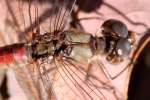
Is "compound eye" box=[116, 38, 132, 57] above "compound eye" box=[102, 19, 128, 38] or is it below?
below

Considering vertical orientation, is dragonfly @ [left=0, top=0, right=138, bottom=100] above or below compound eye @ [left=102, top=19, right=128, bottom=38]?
below

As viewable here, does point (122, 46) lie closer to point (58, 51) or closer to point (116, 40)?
point (116, 40)

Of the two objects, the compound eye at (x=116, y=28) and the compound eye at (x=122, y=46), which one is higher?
the compound eye at (x=116, y=28)

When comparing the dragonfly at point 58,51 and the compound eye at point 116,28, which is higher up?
the compound eye at point 116,28

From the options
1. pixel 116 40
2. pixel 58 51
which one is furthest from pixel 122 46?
pixel 58 51

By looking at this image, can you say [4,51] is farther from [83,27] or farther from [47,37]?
[83,27]
